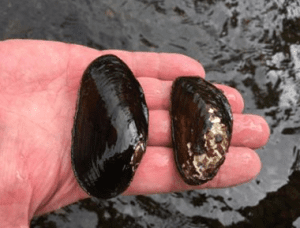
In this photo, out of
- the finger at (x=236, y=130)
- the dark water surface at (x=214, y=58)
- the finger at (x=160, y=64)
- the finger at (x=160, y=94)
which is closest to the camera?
the finger at (x=236, y=130)

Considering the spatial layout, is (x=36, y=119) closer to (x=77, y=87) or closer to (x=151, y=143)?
(x=77, y=87)

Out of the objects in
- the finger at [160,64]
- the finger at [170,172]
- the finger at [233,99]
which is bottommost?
the finger at [170,172]

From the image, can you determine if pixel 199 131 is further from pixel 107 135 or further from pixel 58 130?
pixel 58 130

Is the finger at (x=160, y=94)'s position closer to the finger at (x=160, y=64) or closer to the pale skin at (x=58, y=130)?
the pale skin at (x=58, y=130)

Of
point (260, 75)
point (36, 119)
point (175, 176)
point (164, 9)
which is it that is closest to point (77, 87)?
point (36, 119)

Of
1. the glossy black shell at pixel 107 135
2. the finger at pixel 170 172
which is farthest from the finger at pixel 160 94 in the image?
the finger at pixel 170 172

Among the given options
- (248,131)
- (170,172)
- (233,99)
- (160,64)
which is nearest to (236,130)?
(248,131)

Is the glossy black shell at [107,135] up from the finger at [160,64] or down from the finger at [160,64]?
down
